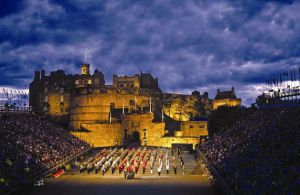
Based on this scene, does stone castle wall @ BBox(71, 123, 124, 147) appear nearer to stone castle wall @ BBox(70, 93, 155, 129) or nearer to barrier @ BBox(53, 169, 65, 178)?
stone castle wall @ BBox(70, 93, 155, 129)

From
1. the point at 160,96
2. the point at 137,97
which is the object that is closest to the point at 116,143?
the point at 137,97

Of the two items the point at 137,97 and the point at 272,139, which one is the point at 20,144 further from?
the point at 137,97

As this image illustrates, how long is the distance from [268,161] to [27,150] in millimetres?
22024

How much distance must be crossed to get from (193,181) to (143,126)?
3443cm

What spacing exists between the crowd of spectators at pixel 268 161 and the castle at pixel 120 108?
33344mm

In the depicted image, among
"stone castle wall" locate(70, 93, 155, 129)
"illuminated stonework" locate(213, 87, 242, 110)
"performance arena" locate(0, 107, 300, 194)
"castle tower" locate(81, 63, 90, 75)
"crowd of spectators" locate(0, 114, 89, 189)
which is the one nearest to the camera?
"performance arena" locate(0, 107, 300, 194)

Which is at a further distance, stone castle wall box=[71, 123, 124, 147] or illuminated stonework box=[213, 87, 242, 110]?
illuminated stonework box=[213, 87, 242, 110]

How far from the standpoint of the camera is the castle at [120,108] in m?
64.6

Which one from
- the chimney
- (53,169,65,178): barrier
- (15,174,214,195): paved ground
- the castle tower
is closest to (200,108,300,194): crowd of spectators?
(15,174,214,195): paved ground

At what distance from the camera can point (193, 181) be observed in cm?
3158

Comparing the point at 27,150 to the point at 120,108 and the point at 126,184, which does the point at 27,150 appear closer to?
the point at 126,184

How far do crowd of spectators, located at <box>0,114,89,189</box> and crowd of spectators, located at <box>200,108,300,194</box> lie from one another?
14672 mm

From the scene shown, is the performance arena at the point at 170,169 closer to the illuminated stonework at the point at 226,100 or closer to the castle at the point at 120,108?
the castle at the point at 120,108

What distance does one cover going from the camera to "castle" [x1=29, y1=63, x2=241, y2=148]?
212 feet
